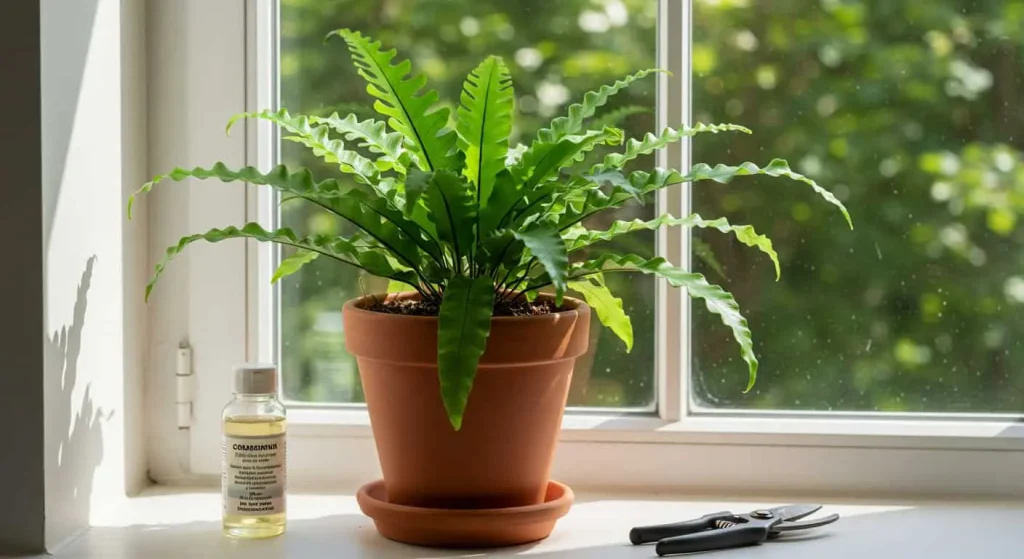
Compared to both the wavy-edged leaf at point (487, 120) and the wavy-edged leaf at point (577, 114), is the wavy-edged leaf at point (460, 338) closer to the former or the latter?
the wavy-edged leaf at point (487, 120)

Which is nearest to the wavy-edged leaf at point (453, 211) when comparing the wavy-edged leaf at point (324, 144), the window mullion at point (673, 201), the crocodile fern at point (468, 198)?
the crocodile fern at point (468, 198)

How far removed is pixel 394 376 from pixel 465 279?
0.12 m

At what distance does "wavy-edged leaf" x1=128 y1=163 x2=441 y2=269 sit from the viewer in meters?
1.01

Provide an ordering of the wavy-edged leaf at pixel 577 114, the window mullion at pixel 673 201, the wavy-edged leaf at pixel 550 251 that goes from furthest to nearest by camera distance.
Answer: the window mullion at pixel 673 201
the wavy-edged leaf at pixel 577 114
the wavy-edged leaf at pixel 550 251

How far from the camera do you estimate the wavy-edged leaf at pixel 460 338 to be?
92 cm

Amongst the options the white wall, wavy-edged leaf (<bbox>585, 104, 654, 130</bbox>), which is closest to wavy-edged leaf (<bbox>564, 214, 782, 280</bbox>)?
wavy-edged leaf (<bbox>585, 104, 654, 130</bbox>)

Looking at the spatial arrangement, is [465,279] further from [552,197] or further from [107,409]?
[107,409]

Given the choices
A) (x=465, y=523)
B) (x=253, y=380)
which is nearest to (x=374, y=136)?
(x=253, y=380)

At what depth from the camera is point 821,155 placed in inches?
50.8

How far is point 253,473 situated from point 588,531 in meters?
0.34

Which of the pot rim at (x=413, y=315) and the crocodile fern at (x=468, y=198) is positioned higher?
the crocodile fern at (x=468, y=198)

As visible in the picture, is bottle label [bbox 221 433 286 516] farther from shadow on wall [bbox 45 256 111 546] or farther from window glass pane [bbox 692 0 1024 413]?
window glass pane [bbox 692 0 1024 413]

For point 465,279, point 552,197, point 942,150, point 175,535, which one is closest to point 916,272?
point 942,150

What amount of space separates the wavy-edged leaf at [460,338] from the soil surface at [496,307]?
0.10 m
